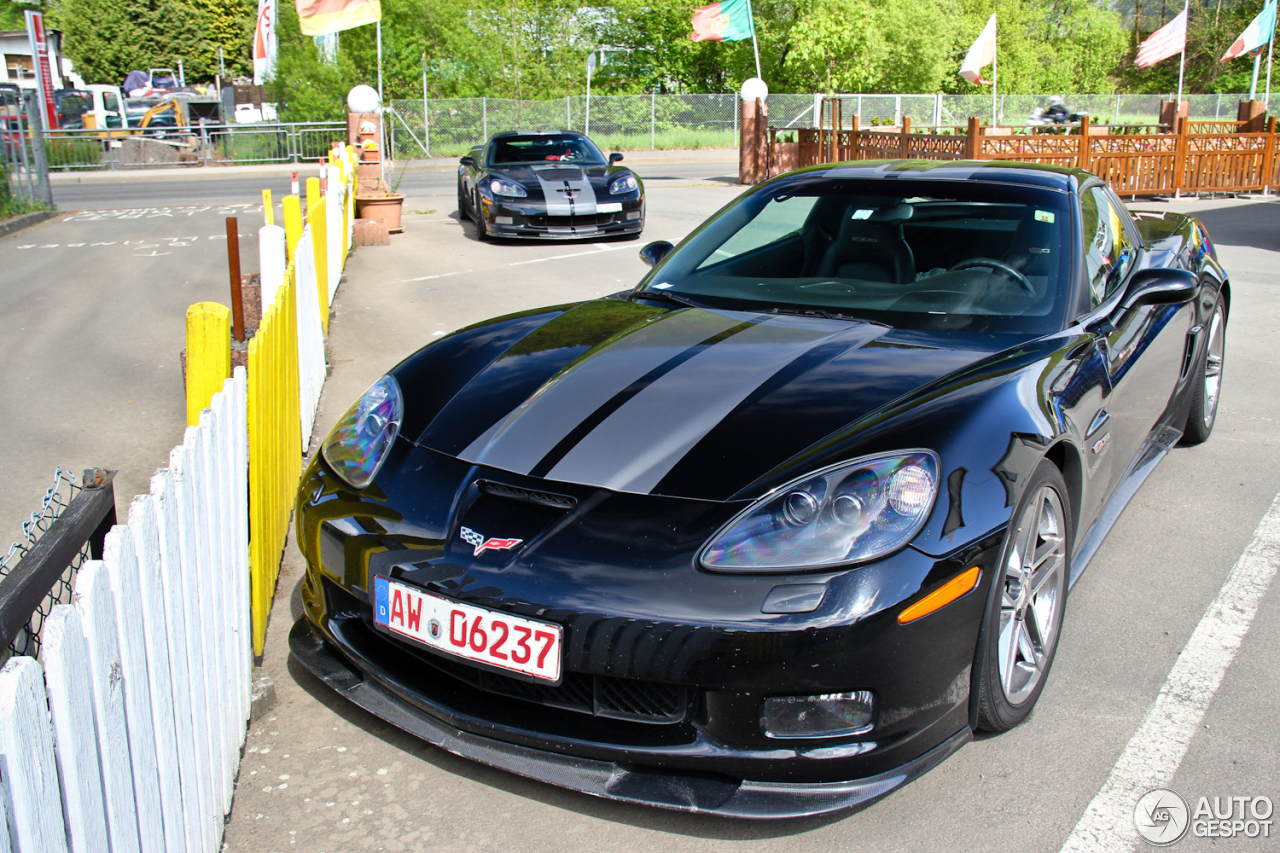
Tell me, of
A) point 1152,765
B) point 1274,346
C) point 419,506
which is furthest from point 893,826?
point 1274,346

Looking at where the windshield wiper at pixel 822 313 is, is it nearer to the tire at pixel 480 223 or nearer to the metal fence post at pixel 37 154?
the tire at pixel 480 223

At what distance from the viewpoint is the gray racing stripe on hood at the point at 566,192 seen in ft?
40.2

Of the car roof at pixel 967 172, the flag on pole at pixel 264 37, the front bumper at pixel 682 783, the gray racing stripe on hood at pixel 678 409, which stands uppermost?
the flag on pole at pixel 264 37

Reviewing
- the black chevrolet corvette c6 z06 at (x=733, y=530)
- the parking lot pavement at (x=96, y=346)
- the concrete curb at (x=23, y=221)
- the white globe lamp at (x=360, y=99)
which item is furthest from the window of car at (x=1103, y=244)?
the white globe lamp at (x=360, y=99)

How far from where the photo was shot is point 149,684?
1.86 metres

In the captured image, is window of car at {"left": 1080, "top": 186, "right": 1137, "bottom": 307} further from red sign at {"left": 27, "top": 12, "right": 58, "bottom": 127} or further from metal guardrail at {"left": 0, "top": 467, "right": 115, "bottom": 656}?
red sign at {"left": 27, "top": 12, "right": 58, "bottom": 127}

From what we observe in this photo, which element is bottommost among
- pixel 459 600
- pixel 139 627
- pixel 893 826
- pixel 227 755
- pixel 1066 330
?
pixel 893 826

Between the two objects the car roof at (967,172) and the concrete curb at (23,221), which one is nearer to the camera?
the car roof at (967,172)

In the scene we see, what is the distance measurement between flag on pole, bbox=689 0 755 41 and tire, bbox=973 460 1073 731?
1984 centimetres

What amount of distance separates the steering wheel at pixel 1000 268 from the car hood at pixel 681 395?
0.41 metres

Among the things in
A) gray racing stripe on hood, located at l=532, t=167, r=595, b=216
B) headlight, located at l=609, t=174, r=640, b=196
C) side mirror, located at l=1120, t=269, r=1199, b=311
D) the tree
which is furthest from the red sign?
the tree

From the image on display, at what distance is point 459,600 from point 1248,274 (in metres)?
10.3

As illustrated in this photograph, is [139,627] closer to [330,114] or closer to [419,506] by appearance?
[419,506]

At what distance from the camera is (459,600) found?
2.35 meters
